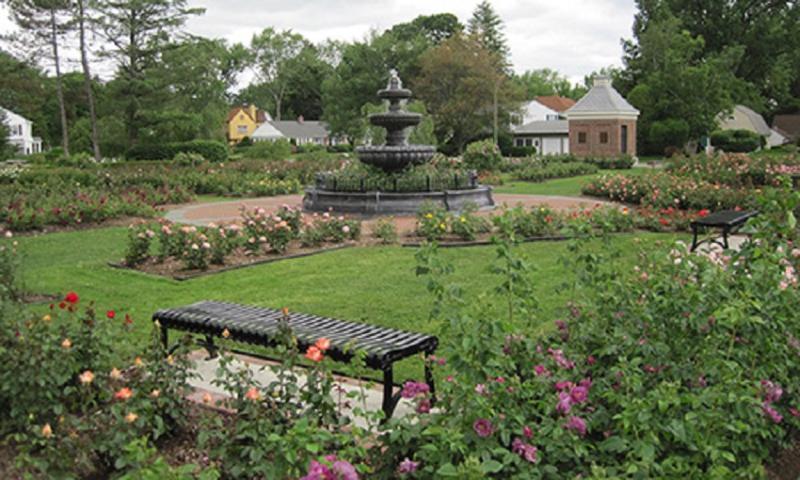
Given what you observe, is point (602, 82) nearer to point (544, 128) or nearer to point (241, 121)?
point (544, 128)

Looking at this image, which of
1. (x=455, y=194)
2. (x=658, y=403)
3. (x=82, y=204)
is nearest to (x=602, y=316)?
(x=658, y=403)

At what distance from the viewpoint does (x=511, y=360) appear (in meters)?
3.91

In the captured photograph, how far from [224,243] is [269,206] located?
9122 mm

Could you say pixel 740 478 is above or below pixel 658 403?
below

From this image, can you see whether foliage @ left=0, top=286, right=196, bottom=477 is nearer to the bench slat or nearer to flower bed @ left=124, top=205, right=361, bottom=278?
the bench slat

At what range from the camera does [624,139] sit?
44.7 m

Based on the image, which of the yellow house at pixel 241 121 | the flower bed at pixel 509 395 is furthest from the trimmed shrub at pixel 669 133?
the yellow house at pixel 241 121

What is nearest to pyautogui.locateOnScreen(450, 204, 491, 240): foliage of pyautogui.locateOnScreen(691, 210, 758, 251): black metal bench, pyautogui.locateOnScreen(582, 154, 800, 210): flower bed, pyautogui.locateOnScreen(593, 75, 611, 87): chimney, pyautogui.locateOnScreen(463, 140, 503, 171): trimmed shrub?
pyautogui.locateOnScreen(691, 210, 758, 251): black metal bench

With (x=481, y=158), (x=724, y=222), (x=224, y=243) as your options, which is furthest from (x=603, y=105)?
(x=224, y=243)

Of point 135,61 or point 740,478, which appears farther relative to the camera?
point 135,61

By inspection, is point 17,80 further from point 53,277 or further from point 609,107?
point 53,277

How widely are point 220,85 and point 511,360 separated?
153 feet

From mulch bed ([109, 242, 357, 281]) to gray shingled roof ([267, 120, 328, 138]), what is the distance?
250 feet

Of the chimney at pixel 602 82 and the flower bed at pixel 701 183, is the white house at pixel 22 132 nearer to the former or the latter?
the chimney at pixel 602 82
